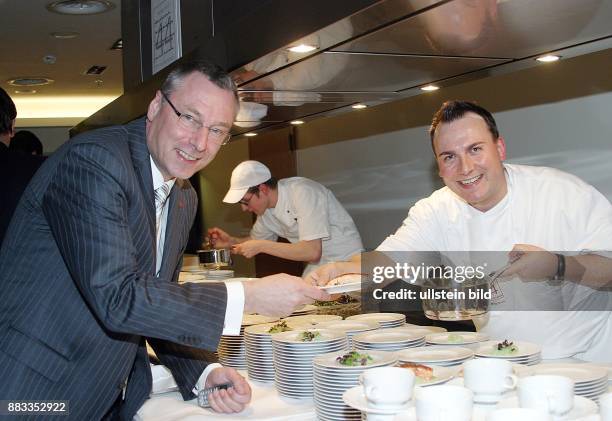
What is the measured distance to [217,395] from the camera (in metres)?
1.82

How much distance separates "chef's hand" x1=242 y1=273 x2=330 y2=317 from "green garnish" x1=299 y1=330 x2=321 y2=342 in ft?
0.68

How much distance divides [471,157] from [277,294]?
870 mm

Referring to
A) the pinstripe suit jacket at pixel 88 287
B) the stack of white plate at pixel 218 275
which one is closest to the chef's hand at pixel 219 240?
the stack of white plate at pixel 218 275

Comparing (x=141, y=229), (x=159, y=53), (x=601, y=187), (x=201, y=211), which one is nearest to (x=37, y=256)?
(x=141, y=229)

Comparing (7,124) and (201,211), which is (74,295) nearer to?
(7,124)

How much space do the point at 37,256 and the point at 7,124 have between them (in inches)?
74.5

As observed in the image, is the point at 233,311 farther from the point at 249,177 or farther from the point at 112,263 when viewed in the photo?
the point at 249,177

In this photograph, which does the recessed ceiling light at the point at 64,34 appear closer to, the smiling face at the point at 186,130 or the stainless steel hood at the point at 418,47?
the stainless steel hood at the point at 418,47

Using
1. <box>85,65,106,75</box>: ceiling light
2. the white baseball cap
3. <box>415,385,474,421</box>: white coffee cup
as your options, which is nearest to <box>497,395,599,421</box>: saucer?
<box>415,385,474,421</box>: white coffee cup

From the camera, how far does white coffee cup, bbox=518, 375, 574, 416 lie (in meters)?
1.19

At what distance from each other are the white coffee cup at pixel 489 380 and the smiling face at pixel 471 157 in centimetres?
100

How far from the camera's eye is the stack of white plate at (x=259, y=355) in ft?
6.80

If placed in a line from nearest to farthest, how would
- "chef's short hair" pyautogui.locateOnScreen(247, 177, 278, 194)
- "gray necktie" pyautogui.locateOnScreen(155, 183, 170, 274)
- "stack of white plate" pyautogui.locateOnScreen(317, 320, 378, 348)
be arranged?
"gray necktie" pyautogui.locateOnScreen(155, 183, 170, 274), "stack of white plate" pyautogui.locateOnScreen(317, 320, 378, 348), "chef's short hair" pyautogui.locateOnScreen(247, 177, 278, 194)

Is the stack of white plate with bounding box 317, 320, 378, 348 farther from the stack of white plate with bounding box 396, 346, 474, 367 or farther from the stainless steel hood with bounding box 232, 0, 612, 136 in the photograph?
the stainless steel hood with bounding box 232, 0, 612, 136
